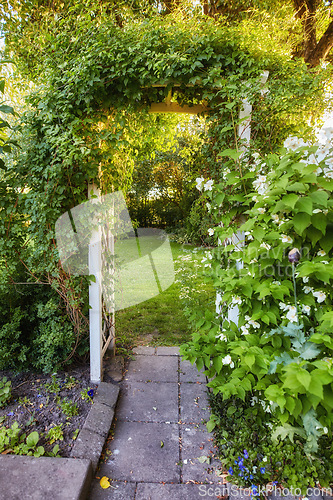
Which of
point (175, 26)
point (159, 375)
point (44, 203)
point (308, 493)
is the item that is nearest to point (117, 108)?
point (175, 26)

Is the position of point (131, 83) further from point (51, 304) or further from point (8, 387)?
point (8, 387)

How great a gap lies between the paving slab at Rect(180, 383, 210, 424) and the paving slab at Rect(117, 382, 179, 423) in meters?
0.05

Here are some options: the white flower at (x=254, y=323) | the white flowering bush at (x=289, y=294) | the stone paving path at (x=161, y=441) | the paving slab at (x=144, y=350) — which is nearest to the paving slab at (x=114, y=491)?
the stone paving path at (x=161, y=441)

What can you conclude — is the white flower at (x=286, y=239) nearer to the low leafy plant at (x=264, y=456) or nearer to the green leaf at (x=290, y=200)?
the green leaf at (x=290, y=200)

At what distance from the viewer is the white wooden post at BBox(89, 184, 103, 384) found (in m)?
2.48

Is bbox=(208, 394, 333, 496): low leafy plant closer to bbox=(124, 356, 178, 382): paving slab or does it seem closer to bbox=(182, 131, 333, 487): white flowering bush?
bbox=(182, 131, 333, 487): white flowering bush

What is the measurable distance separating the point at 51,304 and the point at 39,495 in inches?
49.8

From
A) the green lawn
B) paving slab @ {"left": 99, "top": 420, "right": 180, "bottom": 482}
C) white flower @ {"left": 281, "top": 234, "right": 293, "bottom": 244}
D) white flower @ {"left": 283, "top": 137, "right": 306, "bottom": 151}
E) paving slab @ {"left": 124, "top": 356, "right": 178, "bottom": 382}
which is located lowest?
the green lawn

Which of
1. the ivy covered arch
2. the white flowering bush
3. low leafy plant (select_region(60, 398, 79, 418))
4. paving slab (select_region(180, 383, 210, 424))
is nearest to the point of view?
the white flowering bush

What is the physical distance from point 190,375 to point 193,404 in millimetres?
391

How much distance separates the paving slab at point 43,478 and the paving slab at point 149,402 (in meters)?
0.63

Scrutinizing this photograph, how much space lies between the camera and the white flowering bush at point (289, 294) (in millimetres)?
1313

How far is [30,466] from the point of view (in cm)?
166

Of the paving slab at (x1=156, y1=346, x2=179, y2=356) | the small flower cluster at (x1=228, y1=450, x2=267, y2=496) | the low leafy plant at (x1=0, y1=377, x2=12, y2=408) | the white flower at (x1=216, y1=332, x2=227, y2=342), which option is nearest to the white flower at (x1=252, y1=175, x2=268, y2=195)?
the white flower at (x1=216, y1=332, x2=227, y2=342)
